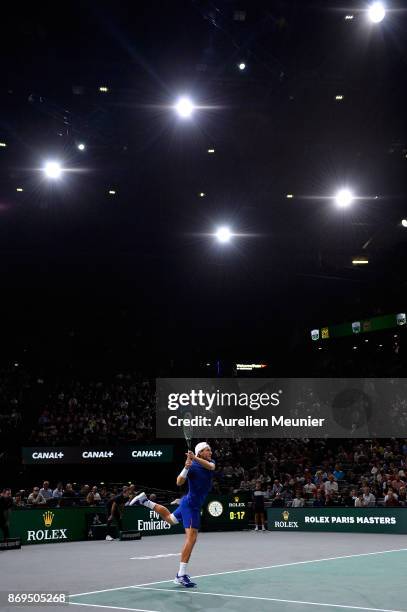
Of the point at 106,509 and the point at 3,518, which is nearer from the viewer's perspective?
Result: the point at 3,518

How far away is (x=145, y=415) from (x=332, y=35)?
931 inches

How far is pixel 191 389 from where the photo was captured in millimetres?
34469

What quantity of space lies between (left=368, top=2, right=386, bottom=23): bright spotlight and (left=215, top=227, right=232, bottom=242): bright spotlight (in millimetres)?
11753

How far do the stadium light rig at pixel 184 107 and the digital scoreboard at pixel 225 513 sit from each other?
14255mm

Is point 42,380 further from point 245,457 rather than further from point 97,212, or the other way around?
point 97,212

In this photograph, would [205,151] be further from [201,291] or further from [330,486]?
[201,291]

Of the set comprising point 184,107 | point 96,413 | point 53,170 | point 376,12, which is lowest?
point 96,413

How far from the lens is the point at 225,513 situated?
25.9 metres

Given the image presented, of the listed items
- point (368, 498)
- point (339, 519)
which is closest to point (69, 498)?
point (339, 519)

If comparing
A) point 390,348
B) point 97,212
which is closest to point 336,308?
point 390,348

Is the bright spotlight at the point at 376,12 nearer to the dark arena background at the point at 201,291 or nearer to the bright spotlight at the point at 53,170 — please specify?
the dark arena background at the point at 201,291

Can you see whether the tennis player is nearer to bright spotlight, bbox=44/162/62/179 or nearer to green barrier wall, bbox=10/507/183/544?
green barrier wall, bbox=10/507/183/544

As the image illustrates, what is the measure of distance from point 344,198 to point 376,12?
8946mm

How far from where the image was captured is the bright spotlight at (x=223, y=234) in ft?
81.6
